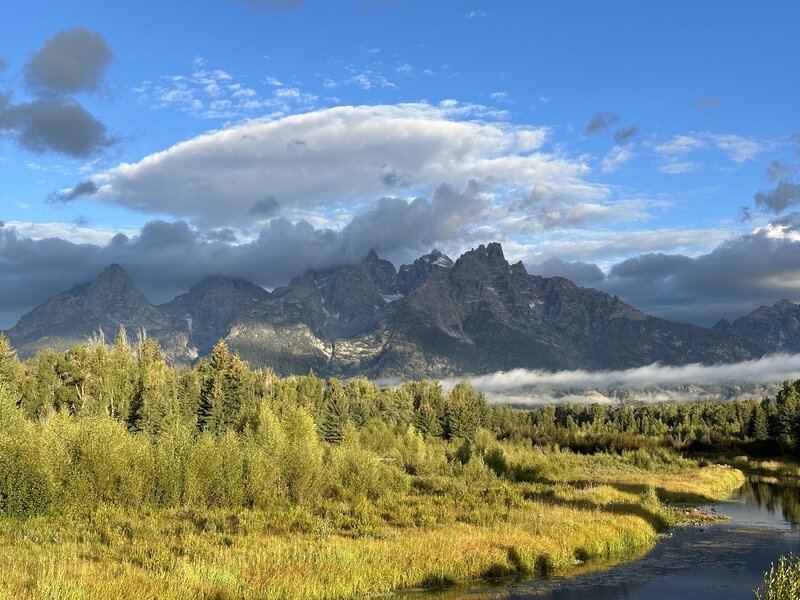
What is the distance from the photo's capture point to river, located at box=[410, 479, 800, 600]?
34.8 m

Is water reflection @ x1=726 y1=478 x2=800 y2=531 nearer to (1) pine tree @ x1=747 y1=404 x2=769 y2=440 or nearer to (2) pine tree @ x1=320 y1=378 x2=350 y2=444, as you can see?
(1) pine tree @ x1=747 y1=404 x2=769 y2=440

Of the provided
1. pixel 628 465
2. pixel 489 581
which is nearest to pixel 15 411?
pixel 489 581

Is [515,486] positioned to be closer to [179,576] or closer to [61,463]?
[61,463]

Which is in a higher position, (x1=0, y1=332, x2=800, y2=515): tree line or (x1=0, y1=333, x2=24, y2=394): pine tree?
(x1=0, y1=333, x2=24, y2=394): pine tree

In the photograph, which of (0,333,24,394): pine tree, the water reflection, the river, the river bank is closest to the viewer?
the river bank

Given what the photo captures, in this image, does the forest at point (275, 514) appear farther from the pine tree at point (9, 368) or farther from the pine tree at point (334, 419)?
the pine tree at point (9, 368)

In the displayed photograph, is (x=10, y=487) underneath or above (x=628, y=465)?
above

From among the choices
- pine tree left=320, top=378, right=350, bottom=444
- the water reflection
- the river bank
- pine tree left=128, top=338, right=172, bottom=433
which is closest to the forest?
the river bank

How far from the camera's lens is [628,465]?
11862 cm

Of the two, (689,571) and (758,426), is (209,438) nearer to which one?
(689,571)

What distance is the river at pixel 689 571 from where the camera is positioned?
1371 inches

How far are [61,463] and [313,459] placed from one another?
20.3 m

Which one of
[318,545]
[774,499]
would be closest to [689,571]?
[318,545]

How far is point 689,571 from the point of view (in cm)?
3997
